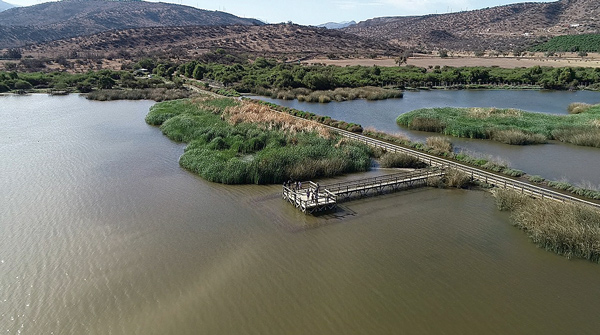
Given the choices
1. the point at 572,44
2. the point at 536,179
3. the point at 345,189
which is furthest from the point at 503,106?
the point at 572,44

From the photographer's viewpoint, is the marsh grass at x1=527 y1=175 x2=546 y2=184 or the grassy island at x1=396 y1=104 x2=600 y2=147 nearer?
the marsh grass at x1=527 y1=175 x2=546 y2=184

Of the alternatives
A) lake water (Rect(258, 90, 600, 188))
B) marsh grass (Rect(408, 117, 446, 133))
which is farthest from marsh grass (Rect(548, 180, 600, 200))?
marsh grass (Rect(408, 117, 446, 133))

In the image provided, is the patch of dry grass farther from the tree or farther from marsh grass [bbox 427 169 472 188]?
the tree

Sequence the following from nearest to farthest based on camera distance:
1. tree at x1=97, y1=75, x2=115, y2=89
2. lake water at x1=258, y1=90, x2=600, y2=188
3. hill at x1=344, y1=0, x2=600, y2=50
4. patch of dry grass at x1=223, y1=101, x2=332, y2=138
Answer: lake water at x1=258, y1=90, x2=600, y2=188
patch of dry grass at x1=223, y1=101, x2=332, y2=138
tree at x1=97, y1=75, x2=115, y2=89
hill at x1=344, y1=0, x2=600, y2=50

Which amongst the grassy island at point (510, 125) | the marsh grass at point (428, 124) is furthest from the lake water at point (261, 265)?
the marsh grass at point (428, 124)

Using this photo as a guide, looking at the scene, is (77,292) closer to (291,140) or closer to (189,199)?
(189,199)

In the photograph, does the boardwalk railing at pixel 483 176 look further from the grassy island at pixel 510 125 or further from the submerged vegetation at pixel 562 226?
the grassy island at pixel 510 125

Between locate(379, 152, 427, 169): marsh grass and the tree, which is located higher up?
locate(379, 152, 427, 169): marsh grass
